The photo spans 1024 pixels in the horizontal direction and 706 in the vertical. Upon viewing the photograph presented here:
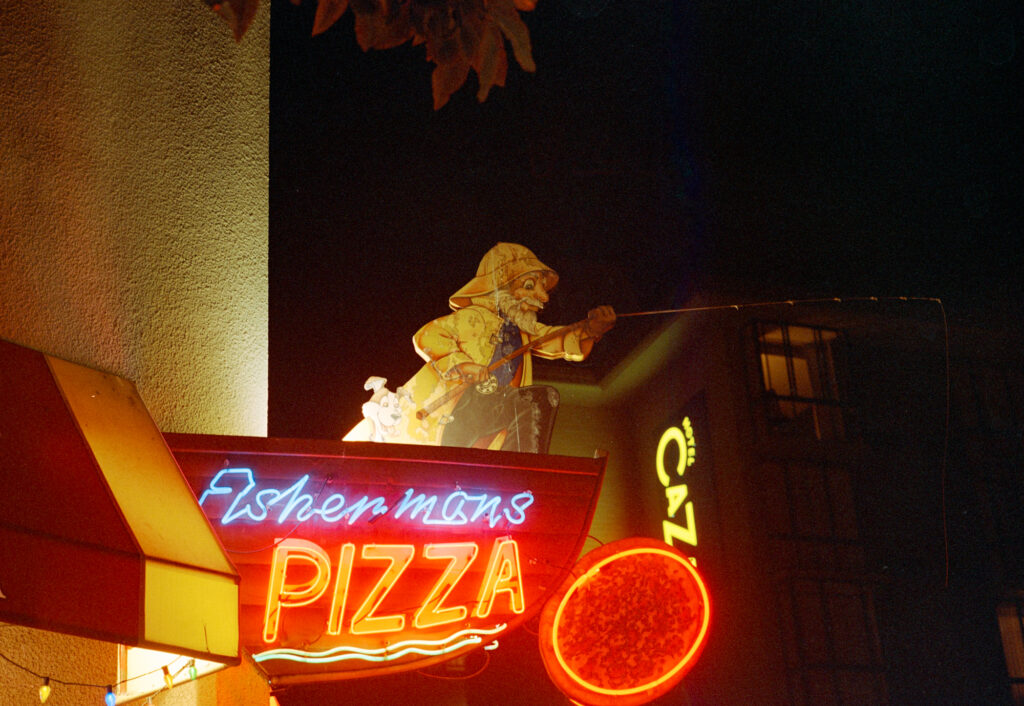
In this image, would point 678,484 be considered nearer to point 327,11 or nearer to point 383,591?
point 383,591

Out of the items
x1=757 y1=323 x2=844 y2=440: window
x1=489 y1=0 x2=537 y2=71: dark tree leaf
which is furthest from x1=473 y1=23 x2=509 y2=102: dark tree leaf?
x1=757 y1=323 x2=844 y2=440: window

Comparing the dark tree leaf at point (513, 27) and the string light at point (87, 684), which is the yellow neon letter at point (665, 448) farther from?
the dark tree leaf at point (513, 27)

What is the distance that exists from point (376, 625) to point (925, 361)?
46.5 feet

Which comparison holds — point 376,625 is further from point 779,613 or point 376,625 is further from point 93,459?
point 779,613

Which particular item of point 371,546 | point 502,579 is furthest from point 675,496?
point 371,546

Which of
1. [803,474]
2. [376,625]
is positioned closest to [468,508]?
[376,625]

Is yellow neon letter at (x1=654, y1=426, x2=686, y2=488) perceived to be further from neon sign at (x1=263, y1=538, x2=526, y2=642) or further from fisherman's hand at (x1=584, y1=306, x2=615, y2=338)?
neon sign at (x1=263, y1=538, x2=526, y2=642)

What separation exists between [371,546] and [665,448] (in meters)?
11.4

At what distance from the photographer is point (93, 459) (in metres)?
3.45

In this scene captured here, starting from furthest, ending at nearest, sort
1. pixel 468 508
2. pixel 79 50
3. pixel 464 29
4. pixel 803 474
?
pixel 803 474 < pixel 468 508 < pixel 79 50 < pixel 464 29

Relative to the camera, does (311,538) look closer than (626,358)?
Yes

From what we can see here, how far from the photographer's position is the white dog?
7.98m

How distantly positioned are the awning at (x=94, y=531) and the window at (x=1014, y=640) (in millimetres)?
14162

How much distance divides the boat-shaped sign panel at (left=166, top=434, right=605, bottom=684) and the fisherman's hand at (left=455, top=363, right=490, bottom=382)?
1.86 meters
